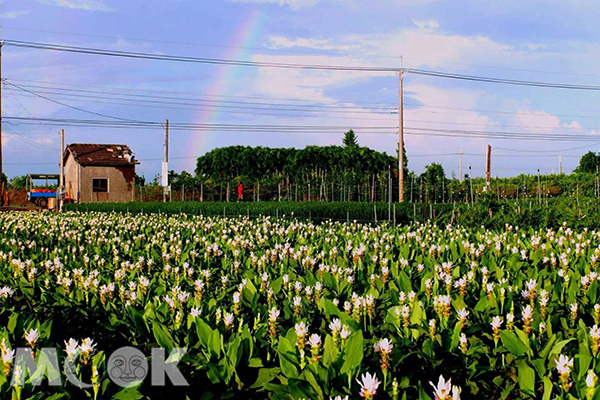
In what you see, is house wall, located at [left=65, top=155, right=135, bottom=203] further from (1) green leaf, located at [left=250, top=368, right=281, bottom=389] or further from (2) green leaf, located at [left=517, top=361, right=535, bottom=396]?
(2) green leaf, located at [left=517, top=361, right=535, bottom=396]

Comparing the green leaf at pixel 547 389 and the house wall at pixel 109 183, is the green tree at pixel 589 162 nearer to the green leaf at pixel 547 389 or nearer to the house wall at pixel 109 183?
the house wall at pixel 109 183

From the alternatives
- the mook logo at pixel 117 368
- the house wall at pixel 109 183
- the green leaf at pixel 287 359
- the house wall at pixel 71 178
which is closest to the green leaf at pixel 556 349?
the green leaf at pixel 287 359

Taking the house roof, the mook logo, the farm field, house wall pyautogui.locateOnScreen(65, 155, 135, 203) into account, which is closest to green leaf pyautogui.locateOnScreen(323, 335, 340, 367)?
the farm field

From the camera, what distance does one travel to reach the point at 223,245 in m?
8.77

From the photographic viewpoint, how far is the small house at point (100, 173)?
5362 centimetres

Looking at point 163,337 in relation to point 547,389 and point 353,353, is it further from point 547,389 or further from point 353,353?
point 547,389

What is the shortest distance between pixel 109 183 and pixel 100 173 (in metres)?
1.25

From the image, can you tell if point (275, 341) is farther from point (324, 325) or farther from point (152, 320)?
point (152, 320)

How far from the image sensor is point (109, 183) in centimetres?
5431

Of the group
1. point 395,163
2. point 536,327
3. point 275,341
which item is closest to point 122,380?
point 275,341

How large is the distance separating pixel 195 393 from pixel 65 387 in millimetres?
755

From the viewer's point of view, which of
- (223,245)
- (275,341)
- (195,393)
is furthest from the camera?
(223,245)

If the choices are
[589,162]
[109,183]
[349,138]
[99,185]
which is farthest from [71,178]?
[589,162]

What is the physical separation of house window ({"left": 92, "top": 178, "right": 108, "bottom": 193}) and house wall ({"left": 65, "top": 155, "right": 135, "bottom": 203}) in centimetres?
28
